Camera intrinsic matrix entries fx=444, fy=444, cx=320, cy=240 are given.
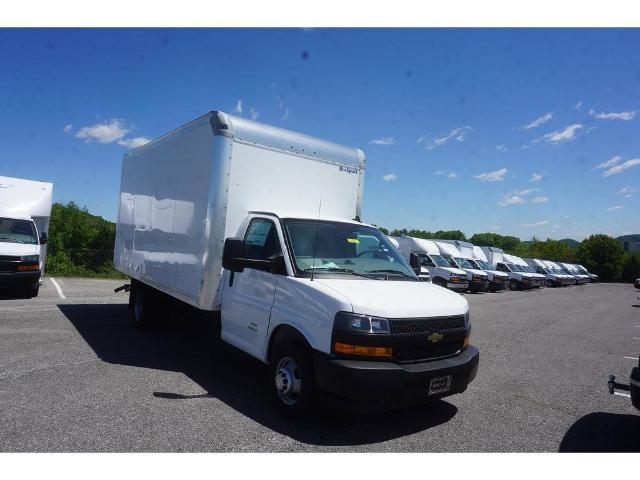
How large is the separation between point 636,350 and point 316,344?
29.0 feet

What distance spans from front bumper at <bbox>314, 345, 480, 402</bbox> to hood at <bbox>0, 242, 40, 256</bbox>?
10580 millimetres

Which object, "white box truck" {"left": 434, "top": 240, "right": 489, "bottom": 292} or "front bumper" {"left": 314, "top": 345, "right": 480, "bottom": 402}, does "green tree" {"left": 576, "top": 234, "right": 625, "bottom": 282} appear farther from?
"front bumper" {"left": 314, "top": 345, "right": 480, "bottom": 402}

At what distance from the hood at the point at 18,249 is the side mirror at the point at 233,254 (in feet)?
30.6

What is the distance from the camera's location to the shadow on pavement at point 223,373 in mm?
4172

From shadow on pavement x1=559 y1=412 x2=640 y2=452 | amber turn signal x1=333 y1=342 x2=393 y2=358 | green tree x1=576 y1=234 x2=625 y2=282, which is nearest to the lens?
amber turn signal x1=333 y1=342 x2=393 y2=358

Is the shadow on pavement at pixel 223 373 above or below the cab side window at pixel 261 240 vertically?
below

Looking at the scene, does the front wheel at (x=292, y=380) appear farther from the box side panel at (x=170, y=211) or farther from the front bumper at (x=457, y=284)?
the front bumper at (x=457, y=284)

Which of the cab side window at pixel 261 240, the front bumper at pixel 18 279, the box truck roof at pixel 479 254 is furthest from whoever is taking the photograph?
the box truck roof at pixel 479 254

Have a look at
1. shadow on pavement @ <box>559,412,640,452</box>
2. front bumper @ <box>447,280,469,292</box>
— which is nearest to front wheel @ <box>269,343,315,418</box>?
shadow on pavement @ <box>559,412,640,452</box>

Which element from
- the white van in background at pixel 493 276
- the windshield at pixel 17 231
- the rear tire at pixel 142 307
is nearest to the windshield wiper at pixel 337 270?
the rear tire at pixel 142 307

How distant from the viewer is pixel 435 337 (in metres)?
4.15

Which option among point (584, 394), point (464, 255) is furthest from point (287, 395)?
point (464, 255)

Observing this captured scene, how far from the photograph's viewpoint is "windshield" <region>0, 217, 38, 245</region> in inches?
465

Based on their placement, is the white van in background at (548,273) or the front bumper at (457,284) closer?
the front bumper at (457,284)
